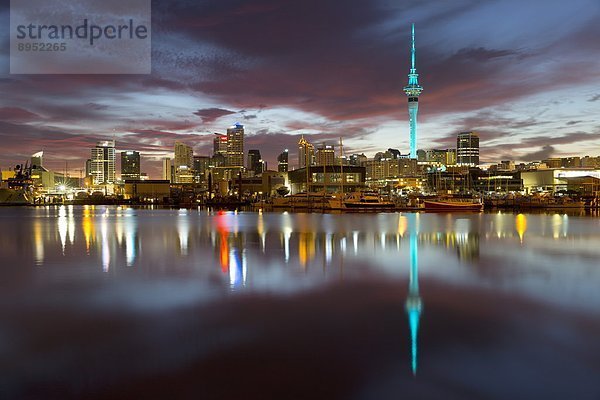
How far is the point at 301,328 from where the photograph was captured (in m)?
10.2

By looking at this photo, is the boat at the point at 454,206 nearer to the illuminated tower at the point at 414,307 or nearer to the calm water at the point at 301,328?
the calm water at the point at 301,328

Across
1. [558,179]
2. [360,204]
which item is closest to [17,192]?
[360,204]

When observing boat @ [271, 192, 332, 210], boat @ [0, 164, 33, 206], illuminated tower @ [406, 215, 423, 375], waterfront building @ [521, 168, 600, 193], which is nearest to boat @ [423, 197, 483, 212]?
boat @ [271, 192, 332, 210]

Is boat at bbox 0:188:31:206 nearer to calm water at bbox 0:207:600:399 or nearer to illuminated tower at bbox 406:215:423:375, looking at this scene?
calm water at bbox 0:207:600:399

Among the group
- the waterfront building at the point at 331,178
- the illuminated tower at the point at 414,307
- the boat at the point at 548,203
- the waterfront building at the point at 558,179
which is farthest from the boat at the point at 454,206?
the waterfront building at the point at 558,179

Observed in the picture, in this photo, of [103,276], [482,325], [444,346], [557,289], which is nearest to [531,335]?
[482,325]

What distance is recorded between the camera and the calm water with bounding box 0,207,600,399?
7266 millimetres

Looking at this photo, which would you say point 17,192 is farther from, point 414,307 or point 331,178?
point 414,307

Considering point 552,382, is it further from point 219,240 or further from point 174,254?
point 219,240

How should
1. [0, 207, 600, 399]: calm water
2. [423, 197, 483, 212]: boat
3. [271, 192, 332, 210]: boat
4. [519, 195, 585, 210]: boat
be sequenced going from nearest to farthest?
[0, 207, 600, 399]: calm water
[423, 197, 483, 212]: boat
[519, 195, 585, 210]: boat
[271, 192, 332, 210]: boat

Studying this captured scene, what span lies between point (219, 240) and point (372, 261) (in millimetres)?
12315

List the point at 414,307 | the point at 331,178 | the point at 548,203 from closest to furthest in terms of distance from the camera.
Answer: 1. the point at 414,307
2. the point at 548,203
3. the point at 331,178


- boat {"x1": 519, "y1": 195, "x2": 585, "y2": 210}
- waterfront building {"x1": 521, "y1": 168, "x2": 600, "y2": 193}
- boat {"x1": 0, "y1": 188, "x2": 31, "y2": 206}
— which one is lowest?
boat {"x1": 519, "y1": 195, "x2": 585, "y2": 210}

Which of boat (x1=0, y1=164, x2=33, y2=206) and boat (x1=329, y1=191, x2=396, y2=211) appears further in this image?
boat (x1=0, y1=164, x2=33, y2=206)
